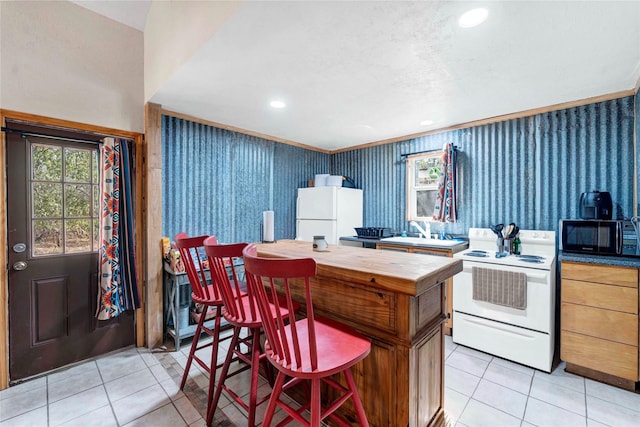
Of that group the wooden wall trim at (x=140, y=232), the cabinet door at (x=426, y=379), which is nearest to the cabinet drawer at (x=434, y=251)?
the cabinet door at (x=426, y=379)

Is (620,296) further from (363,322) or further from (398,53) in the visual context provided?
(398,53)

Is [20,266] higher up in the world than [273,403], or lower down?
higher up

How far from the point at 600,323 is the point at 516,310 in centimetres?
54

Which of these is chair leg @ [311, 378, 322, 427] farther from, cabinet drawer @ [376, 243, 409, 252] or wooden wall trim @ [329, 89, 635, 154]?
wooden wall trim @ [329, 89, 635, 154]

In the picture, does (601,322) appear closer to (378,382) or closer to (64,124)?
(378,382)

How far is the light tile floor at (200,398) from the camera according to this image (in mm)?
1815

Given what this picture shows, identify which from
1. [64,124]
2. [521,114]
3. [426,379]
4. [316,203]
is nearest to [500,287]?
[426,379]

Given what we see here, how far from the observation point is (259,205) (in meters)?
3.90

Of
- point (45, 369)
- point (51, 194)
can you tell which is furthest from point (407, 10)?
point (45, 369)

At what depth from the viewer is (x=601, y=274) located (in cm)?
218

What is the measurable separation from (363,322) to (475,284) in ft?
5.59

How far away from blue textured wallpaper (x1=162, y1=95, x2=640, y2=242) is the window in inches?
4.3

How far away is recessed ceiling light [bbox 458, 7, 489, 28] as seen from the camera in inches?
58.6

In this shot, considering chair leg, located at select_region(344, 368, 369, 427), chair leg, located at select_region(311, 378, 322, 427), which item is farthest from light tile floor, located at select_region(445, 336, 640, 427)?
chair leg, located at select_region(311, 378, 322, 427)
